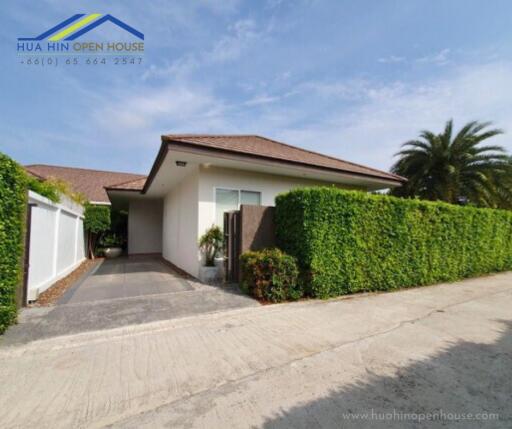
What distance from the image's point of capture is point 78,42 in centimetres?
662

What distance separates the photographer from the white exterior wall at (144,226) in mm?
15055

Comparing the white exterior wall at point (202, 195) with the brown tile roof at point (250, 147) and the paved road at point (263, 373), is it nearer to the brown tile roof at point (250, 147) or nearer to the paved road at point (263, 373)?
the brown tile roof at point (250, 147)

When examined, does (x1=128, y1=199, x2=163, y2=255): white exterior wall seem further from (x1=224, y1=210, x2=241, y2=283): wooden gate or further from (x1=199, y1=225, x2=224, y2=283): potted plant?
(x1=224, y1=210, x2=241, y2=283): wooden gate

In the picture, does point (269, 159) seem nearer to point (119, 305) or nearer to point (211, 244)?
point (211, 244)

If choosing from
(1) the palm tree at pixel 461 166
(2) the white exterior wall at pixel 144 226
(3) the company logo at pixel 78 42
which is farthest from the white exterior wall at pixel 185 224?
(1) the palm tree at pixel 461 166

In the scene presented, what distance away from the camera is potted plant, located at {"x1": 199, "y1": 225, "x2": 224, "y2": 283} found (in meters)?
7.05

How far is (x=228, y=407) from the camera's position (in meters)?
2.23

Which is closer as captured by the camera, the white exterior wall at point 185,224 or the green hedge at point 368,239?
the green hedge at point 368,239

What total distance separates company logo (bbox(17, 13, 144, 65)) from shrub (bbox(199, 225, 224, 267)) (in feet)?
17.0

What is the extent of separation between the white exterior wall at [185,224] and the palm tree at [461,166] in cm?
1193

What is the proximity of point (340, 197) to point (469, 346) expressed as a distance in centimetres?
364

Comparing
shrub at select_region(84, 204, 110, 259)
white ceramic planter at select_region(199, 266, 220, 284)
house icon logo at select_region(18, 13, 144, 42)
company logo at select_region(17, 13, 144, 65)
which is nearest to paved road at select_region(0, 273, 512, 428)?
white ceramic planter at select_region(199, 266, 220, 284)

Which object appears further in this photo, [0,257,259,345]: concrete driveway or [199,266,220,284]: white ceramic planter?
[199,266,220,284]: white ceramic planter

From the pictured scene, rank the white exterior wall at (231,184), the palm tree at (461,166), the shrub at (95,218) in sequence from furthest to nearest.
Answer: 1. the palm tree at (461,166)
2. the shrub at (95,218)
3. the white exterior wall at (231,184)
